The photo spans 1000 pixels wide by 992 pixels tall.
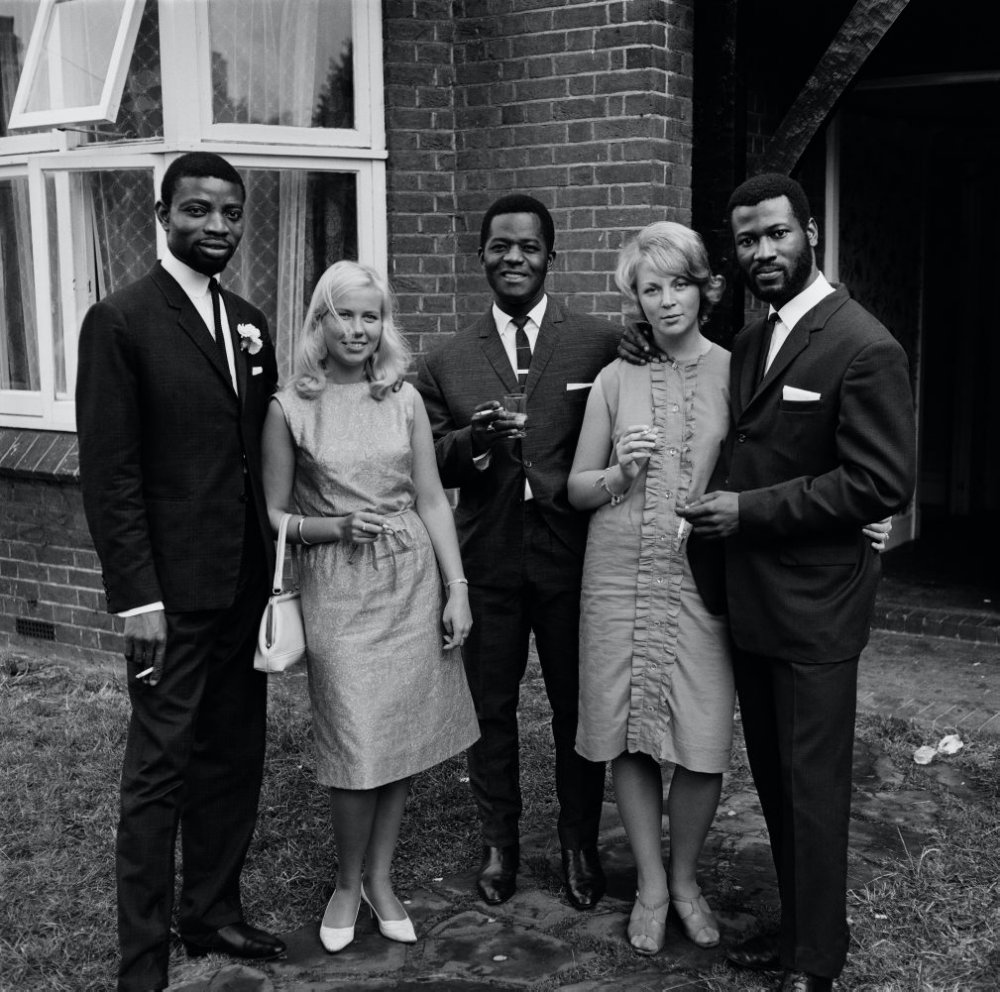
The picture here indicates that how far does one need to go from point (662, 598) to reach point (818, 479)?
65 cm

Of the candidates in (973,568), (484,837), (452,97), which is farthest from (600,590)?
(973,568)

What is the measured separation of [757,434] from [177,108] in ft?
12.7

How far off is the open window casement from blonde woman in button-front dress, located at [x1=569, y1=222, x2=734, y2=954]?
11.4ft

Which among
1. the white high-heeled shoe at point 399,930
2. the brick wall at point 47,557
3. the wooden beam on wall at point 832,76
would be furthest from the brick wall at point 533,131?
the white high-heeled shoe at point 399,930

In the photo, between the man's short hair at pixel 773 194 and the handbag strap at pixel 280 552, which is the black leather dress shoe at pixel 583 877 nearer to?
the handbag strap at pixel 280 552

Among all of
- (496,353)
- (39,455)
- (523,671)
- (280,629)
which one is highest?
(496,353)

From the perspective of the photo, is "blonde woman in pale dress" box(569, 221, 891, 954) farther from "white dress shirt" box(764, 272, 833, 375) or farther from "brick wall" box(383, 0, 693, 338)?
"brick wall" box(383, 0, 693, 338)

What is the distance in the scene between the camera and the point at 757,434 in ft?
11.8

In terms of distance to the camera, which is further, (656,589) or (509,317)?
(509,317)

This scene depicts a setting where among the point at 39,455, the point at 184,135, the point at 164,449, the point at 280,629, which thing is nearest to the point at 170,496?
the point at 164,449

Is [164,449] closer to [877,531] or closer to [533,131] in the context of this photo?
[877,531]

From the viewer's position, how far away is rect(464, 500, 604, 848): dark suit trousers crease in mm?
4207

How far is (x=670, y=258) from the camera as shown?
379 centimetres

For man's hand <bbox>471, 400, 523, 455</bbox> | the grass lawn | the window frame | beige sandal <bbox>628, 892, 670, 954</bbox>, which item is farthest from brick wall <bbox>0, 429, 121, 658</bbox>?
beige sandal <bbox>628, 892, 670, 954</bbox>
